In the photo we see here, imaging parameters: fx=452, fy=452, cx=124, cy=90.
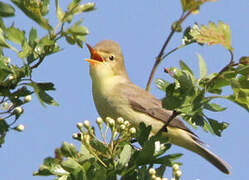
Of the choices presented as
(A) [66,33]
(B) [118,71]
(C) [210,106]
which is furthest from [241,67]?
(B) [118,71]

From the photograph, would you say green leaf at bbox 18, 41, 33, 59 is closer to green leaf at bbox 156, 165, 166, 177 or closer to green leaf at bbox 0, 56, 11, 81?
green leaf at bbox 0, 56, 11, 81

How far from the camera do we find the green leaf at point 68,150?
293 centimetres

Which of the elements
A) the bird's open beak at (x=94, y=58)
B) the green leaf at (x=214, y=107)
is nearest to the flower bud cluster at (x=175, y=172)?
the green leaf at (x=214, y=107)

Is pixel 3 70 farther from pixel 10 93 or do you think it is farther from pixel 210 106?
pixel 210 106

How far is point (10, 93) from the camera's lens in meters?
2.72

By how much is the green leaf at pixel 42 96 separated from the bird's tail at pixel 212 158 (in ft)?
10.6

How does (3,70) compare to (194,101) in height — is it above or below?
above

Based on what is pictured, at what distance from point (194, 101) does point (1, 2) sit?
130cm

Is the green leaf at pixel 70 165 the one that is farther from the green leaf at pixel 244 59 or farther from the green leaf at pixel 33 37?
the green leaf at pixel 244 59

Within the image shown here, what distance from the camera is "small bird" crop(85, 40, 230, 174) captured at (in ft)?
17.7

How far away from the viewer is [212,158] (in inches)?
223

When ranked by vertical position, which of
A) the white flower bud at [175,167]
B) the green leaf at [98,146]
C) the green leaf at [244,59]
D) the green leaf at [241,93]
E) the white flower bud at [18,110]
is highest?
the green leaf at [244,59]

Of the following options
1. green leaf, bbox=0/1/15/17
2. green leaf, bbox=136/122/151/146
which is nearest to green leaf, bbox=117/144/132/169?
green leaf, bbox=136/122/151/146

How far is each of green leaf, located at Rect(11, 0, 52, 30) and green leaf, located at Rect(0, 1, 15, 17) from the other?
0.26 feet
